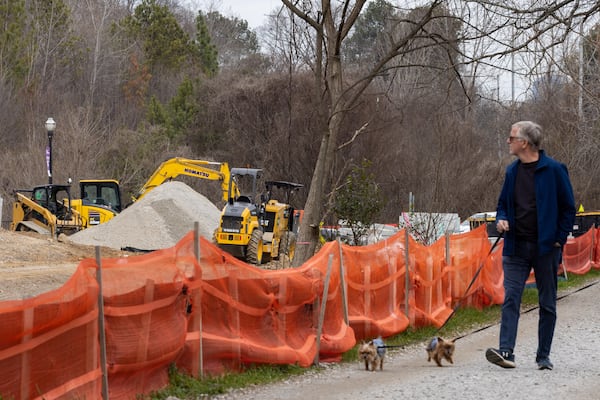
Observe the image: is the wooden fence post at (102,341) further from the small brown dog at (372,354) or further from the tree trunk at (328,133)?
the tree trunk at (328,133)

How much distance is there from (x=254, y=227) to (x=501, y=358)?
19709mm

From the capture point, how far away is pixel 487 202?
47.3 m

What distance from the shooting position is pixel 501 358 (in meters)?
9.20

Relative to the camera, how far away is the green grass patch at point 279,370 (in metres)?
8.58

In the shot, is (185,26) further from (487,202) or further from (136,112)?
(487,202)

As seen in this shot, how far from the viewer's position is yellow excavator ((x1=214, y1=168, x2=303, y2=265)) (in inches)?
1109

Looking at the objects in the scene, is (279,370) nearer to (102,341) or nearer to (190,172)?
(102,341)

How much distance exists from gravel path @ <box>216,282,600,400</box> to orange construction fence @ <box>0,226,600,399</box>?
1.63ft

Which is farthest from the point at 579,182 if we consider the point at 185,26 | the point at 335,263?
the point at 185,26

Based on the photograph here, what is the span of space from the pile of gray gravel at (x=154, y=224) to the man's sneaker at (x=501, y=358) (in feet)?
80.3

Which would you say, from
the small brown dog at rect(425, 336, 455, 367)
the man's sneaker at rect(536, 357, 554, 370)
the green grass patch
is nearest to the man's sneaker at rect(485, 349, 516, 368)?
the man's sneaker at rect(536, 357, 554, 370)

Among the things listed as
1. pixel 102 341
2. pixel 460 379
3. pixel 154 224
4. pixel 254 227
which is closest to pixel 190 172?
pixel 154 224

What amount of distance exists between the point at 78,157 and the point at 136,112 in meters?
21.1

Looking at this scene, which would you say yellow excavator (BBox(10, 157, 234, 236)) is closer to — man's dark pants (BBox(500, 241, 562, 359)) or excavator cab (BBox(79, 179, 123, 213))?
excavator cab (BBox(79, 179, 123, 213))
